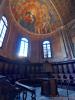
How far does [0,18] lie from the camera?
995 centimetres

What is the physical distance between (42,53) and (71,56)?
391cm

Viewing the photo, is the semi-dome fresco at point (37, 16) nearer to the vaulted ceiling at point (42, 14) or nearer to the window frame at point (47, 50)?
the vaulted ceiling at point (42, 14)

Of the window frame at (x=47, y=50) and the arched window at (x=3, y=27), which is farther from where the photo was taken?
the window frame at (x=47, y=50)

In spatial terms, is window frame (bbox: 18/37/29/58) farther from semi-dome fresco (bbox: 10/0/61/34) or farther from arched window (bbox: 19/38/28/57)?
semi-dome fresco (bbox: 10/0/61/34)

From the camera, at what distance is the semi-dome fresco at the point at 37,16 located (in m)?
13.4

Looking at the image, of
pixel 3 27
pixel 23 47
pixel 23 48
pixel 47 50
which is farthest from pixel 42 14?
pixel 3 27

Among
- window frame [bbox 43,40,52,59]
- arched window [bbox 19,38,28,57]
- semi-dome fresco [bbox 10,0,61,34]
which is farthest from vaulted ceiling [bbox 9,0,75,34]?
arched window [bbox 19,38,28,57]

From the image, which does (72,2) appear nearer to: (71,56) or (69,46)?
(69,46)

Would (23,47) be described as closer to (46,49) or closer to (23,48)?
(23,48)

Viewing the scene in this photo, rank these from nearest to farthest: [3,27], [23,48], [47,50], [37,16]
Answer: [3,27], [23,48], [47,50], [37,16]

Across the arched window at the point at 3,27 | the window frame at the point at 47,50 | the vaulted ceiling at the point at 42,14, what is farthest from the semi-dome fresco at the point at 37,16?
the arched window at the point at 3,27

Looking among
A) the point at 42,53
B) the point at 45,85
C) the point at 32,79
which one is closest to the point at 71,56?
Result: the point at 42,53

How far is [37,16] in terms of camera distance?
48.4 feet

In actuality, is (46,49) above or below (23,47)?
below
